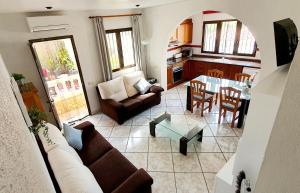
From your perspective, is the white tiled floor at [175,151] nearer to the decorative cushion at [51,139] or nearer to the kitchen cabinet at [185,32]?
the decorative cushion at [51,139]

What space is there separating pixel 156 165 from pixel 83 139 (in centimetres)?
142

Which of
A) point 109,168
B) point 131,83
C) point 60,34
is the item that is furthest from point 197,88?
point 60,34

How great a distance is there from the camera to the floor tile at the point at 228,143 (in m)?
3.33

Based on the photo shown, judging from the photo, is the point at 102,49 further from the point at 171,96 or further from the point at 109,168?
the point at 109,168

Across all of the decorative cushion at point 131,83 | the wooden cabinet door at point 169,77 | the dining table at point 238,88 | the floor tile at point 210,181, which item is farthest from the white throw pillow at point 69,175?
the wooden cabinet door at point 169,77

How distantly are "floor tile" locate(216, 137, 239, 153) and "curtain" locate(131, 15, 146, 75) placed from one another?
322 cm

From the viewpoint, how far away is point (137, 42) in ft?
16.9

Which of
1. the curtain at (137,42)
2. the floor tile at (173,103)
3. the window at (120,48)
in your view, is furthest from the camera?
the floor tile at (173,103)

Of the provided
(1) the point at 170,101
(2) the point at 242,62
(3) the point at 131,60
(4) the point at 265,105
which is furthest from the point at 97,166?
(2) the point at 242,62

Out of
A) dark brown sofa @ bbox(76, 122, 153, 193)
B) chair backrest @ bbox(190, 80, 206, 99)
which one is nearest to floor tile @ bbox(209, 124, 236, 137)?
chair backrest @ bbox(190, 80, 206, 99)

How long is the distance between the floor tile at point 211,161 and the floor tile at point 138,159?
1.03 metres

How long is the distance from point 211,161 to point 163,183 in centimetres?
100

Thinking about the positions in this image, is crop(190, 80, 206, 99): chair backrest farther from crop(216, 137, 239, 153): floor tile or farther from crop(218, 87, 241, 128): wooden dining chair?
crop(216, 137, 239, 153): floor tile

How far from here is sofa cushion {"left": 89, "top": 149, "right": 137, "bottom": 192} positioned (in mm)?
2287
